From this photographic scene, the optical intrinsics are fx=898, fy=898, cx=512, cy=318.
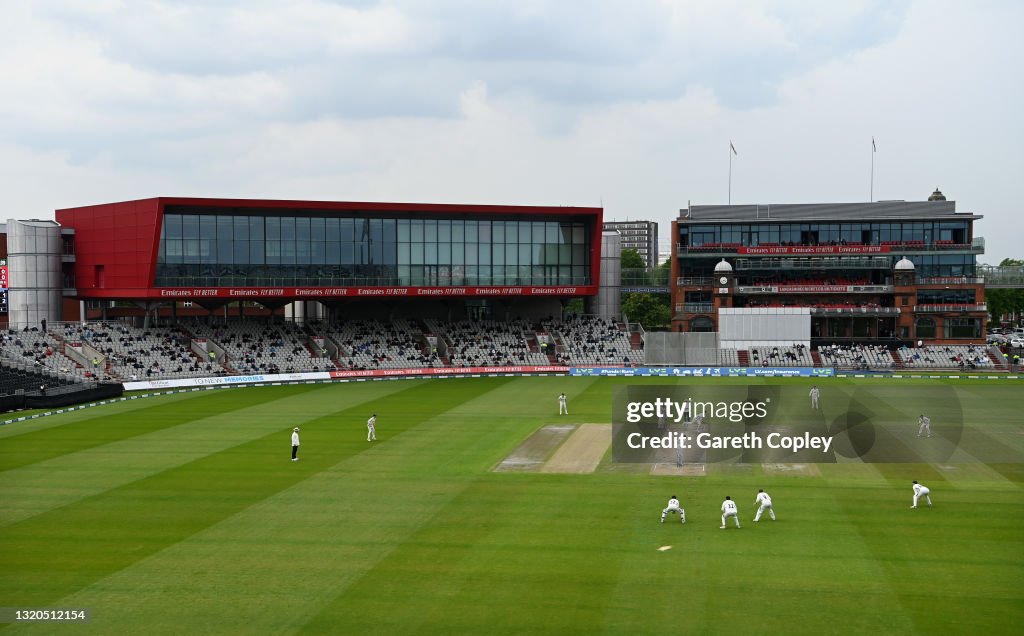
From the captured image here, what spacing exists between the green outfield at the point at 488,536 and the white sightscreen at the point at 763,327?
40.3 m

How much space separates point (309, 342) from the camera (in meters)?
77.5

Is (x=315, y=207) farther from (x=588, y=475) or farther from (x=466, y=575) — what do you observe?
(x=466, y=575)

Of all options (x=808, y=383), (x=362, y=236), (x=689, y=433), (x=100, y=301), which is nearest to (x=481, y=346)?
(x=362, y=236)

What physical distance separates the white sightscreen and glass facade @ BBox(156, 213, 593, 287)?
44.7 ft

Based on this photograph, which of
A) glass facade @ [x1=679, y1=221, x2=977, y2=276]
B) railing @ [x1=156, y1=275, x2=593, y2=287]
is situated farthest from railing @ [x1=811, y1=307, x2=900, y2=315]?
railing @ [x1=156, y1=275, x2=593, y2=287]

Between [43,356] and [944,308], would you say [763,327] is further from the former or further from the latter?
[43,356]

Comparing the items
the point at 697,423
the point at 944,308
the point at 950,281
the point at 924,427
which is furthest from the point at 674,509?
the point at 950,281

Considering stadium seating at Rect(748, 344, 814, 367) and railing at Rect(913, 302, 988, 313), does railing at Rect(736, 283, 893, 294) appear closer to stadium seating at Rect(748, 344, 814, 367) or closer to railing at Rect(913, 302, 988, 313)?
railing at Rect(913, 302, 988, 313)

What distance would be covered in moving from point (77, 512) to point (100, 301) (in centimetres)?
6282

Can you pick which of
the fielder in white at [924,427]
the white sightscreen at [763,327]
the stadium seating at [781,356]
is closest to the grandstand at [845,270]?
the white sightscreen at [763,327]

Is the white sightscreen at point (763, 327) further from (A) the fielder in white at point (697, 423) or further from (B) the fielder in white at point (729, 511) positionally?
(B) the fielder in white at point (729, 511)

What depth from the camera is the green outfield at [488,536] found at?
18.7m

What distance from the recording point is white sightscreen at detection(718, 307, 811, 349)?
8225cm

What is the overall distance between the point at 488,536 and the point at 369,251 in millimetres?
57350
